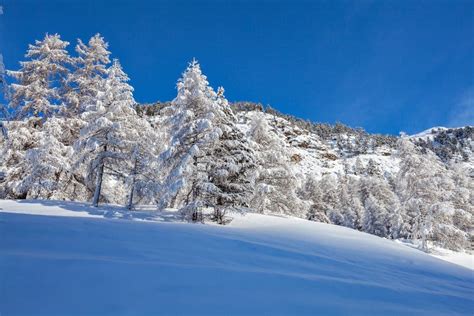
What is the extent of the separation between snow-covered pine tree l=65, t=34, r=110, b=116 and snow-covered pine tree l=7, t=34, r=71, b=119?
30.9 inches

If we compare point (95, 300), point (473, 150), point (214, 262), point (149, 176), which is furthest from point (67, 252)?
point (473, 150)

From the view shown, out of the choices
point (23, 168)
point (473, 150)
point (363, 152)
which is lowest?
point (23, 168)

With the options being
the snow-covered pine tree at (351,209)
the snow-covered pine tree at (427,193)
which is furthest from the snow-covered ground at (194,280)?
the snow-covered pine tree at (351,209)

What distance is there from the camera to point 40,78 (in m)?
21.0

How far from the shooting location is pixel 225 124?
1770 centimetres

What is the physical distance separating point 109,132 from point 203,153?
6524 millimetres

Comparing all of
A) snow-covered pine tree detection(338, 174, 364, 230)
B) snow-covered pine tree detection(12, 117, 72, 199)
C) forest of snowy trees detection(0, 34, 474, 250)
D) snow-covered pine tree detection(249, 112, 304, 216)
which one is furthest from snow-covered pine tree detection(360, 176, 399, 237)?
snow-covered pine tree detection(12, 117, 72, 199)

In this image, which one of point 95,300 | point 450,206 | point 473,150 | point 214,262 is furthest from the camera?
point 473,150

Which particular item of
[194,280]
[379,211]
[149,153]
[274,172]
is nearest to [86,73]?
[149,153]

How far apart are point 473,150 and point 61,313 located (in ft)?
682

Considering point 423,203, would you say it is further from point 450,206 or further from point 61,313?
point 61,313

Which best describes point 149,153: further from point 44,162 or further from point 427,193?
point 427,193

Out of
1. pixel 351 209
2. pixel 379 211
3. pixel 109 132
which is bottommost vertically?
pixel 351 209

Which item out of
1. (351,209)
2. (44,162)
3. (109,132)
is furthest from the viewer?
(351,209)
